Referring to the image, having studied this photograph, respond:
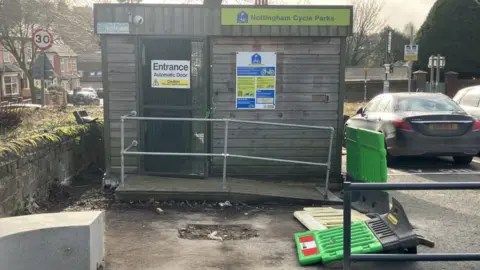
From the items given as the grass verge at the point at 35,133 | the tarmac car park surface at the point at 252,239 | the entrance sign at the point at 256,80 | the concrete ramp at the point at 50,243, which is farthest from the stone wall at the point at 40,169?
the entrance sign at the point at 256,80

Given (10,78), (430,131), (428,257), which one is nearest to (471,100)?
(430,131)

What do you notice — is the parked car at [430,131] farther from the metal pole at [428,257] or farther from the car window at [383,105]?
the metal pole at [428,257]

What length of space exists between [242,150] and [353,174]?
5.90ft

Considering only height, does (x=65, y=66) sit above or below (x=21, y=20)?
below

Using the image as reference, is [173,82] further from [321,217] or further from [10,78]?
[10,78]

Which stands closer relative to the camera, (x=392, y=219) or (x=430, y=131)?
(x=392, y=219)

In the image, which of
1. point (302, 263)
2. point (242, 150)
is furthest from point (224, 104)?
point (302, 263)

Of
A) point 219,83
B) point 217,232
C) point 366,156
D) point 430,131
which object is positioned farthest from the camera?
point 430,131

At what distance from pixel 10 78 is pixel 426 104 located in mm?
49400

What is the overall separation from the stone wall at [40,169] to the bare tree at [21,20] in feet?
60.4

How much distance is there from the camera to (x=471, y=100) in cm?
1218

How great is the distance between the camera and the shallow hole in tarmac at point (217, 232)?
18.1ft

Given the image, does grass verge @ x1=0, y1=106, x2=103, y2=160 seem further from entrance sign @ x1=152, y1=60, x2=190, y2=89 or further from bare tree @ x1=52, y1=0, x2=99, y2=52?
bare tree @ x1=52, y1=0, x2=99, y2=52

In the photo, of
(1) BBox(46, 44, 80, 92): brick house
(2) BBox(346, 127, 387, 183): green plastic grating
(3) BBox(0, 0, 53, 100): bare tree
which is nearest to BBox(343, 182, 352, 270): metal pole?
(2) BBox(346, 127, 387, 183): green plastic grating
